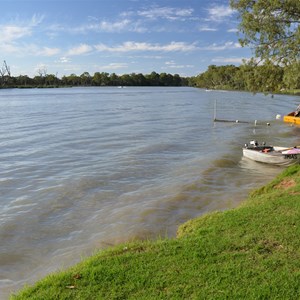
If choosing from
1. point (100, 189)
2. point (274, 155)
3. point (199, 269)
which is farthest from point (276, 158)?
point (199, 269)

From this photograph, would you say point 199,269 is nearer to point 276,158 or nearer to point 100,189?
point 100,189

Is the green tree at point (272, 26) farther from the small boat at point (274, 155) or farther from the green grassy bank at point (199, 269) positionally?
the green grassy bank at point (199, 269)

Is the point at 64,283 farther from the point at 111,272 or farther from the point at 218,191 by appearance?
the point at 218,191

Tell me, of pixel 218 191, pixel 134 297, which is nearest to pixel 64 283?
pixel 134 297

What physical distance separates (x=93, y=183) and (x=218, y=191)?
5.54 meters

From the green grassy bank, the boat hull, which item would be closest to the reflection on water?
the boat hull

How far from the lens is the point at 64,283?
600 centimetres

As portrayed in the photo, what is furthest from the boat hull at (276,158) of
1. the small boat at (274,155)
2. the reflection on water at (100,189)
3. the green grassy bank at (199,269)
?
the green grassy bank at (199,269)

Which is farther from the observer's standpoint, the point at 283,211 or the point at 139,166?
the point at 139,166

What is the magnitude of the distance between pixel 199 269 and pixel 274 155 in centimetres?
1406

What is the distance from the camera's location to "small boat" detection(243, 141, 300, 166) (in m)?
18.6

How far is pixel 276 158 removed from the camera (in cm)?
1894

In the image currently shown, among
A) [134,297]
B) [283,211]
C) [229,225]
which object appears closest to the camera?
[134,297]

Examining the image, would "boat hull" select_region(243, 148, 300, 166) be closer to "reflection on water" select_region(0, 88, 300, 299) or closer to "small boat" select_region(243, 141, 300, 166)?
"small boat" select_region(243, 141, 300, 166)
